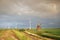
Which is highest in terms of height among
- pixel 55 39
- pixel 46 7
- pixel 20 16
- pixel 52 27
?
pixel 46 7

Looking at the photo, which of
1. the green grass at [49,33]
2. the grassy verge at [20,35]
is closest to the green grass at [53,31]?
the green grass at [49,33]

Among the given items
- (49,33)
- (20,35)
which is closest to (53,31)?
(49,33)

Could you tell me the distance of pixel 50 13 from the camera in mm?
3225

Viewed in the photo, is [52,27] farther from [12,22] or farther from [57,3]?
[12,22]

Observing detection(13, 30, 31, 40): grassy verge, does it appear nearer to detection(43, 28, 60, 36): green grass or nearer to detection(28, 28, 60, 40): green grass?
detection(28, 28, 60, 40): green grass

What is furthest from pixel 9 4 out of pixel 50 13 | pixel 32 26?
pixel 50 13

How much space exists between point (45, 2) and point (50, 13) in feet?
0.92

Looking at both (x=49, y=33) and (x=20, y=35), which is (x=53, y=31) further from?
(x=20, y=35)

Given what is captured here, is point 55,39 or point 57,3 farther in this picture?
point 57,3

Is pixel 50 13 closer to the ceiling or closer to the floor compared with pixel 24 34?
closer to the ceiling

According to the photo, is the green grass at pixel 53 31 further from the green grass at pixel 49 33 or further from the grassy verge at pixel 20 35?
the grassy verge at pixel 20 35

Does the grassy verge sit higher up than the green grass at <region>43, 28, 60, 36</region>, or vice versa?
the green grass at <region>43, 28, 60, 36</region>

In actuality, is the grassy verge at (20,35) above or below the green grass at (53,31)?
below

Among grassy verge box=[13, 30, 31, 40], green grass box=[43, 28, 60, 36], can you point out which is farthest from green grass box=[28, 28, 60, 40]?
grassy verge box=[13, 30, 31, 40]
